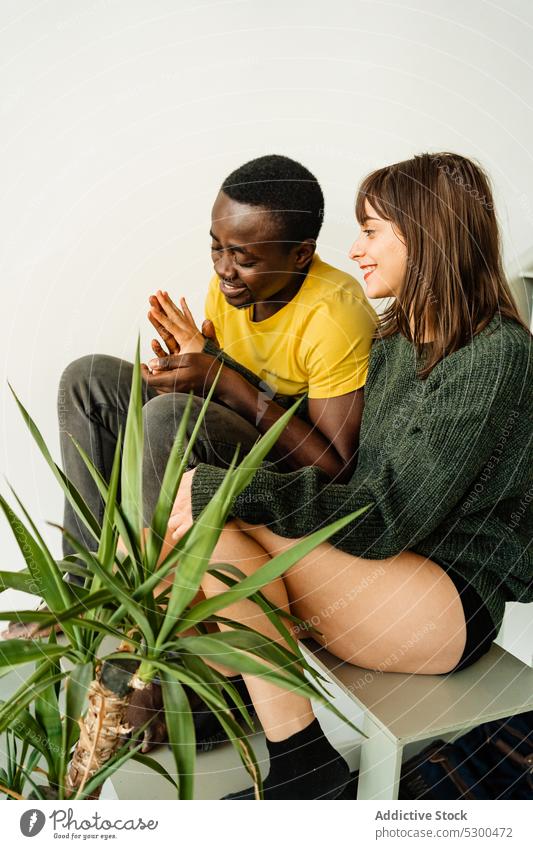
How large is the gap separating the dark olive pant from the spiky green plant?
0.23 metres

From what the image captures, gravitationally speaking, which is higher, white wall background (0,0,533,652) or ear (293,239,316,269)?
white wall background (0,0,533,652)

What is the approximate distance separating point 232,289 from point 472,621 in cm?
45

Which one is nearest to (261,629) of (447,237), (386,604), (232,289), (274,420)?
(386,604)

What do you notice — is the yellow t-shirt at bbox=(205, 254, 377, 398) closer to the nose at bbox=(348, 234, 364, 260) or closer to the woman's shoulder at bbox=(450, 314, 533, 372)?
the nose at bbox=(348, 234, 364, 260)

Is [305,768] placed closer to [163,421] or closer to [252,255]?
[163,421]

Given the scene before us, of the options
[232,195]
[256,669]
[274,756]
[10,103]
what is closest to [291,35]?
[232,195]

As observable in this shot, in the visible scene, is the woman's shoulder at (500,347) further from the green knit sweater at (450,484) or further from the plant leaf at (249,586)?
the plant leaf at (249,586)

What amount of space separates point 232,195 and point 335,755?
60 cm

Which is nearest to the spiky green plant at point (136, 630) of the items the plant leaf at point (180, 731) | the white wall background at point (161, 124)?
the plant leaf at point (180, 731)

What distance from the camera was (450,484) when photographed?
2.48 ft

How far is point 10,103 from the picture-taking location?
75cm

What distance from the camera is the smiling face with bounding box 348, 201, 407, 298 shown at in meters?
0.81

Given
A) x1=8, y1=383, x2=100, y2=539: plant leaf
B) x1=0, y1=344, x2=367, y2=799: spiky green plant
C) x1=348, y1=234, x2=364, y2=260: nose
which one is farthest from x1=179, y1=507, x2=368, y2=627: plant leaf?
x1=348, y1=234, x2=364, y2=260: nose
